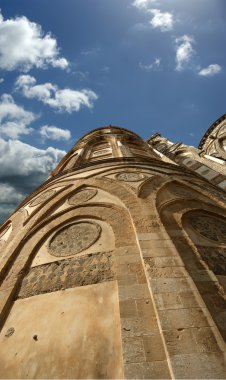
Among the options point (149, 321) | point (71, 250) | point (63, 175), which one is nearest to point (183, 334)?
point (149, 321)

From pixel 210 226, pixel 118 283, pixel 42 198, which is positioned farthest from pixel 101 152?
pixel 118 283

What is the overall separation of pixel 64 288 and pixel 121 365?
5.66 ft

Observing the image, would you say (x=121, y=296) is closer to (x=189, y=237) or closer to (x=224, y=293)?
(x=224, y=293)

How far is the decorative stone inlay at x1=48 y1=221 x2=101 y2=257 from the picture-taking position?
533 centimetres

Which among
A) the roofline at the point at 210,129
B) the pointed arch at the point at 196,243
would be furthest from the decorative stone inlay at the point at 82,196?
the roofline at the point at 210,129

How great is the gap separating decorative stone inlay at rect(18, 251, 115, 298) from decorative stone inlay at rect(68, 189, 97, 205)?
2410 mm

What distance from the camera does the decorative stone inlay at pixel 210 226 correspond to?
5676mm

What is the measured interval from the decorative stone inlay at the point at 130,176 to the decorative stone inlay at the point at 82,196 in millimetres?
1042

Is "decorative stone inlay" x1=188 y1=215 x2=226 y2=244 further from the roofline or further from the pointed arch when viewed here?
the roofline

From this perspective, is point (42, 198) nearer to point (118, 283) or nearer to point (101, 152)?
point (118, 283)

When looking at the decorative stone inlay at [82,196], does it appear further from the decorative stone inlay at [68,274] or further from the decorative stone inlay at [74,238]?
the decorative stone inlay at [68,274]

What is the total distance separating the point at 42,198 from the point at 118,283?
16.6ft

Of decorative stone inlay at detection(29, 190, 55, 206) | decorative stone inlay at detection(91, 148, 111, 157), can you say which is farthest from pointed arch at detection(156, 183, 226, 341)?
decorative stone inlay at detection(91, 148, 111, 157)

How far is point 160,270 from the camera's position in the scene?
4.00 metres
